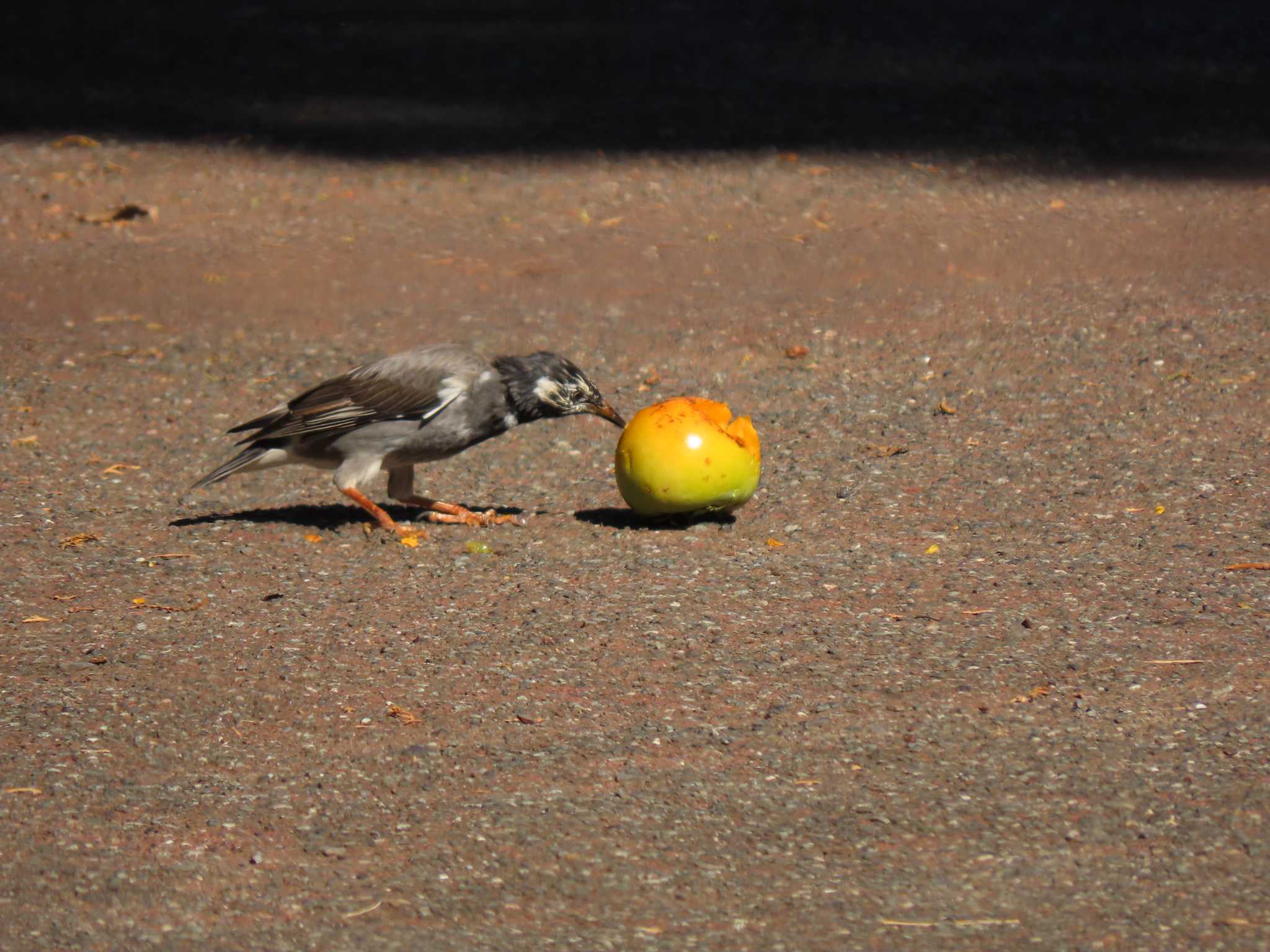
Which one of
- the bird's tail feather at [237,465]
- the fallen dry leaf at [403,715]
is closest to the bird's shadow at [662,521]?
the bird's tail feather at [237,465]

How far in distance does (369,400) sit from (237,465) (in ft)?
2.37

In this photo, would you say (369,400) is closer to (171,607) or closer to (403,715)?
(171,607)

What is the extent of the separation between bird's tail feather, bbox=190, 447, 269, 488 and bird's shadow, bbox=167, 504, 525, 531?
173mm

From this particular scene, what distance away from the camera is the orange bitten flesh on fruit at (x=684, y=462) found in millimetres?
6203

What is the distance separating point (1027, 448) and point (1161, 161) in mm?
6082

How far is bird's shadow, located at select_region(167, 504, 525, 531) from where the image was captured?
22.5ft

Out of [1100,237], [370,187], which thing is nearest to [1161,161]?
[1100,237]

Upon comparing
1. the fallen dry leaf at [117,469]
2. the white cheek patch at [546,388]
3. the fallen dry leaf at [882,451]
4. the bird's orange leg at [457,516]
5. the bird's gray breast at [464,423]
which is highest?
the white cheek patch at [546,388]

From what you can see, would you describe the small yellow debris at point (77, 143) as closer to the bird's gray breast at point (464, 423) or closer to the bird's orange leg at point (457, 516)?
the bird's orange leg at point (457, 516)

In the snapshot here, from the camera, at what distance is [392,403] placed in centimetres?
663

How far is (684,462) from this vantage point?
618 centimetres

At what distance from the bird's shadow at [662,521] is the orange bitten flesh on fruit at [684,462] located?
155 mm

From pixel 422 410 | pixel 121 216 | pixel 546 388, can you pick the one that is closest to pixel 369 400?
pixel 422 410

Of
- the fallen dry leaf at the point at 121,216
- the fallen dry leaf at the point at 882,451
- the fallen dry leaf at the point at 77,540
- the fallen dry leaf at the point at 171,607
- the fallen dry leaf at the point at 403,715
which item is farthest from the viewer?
the fallen dry leaf at the point at 121,216
